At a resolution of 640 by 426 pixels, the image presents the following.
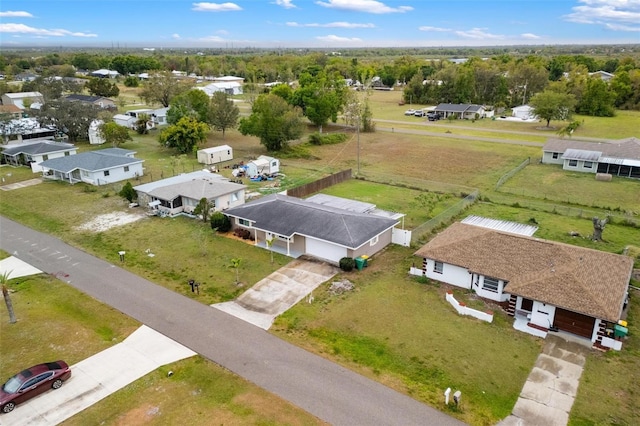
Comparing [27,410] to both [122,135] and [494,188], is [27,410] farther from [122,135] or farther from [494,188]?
[122,135]

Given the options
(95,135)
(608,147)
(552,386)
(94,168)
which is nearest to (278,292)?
(552,386)

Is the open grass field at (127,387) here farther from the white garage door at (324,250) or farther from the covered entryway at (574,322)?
the covered entryway at (574,322)

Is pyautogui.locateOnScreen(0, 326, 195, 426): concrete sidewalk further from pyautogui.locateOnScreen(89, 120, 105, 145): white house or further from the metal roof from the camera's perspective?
pyautogui.locateOnScreen(89, 120, 105, 145): white house

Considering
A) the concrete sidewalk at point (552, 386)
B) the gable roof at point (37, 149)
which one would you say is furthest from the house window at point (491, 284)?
the gable roof at point (37, 149)

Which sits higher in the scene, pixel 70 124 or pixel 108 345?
pixel 70 124

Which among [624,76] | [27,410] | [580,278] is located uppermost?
[624,76]

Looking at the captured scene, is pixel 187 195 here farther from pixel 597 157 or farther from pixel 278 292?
pixel 597 157

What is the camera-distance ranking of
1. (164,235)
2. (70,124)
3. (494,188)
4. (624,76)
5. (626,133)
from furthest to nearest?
(624,76) < (626,133) < (70,124) < (494,188) < (164,235)

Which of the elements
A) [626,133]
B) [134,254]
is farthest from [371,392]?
[626,133]

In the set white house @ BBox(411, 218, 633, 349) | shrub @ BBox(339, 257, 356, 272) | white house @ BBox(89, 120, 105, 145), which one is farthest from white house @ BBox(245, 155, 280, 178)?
white house @ BBox(89, 120, 105, 145)
